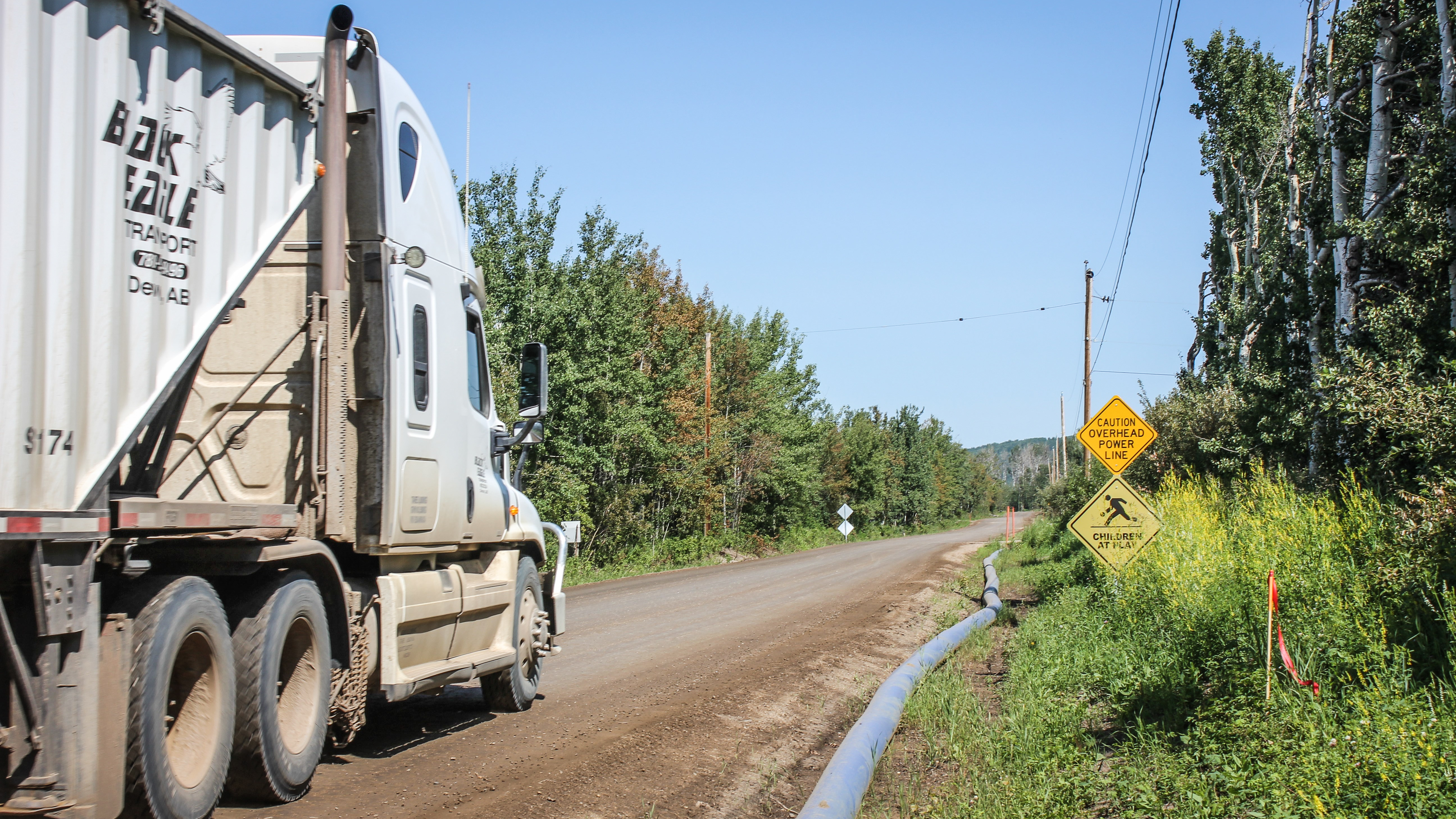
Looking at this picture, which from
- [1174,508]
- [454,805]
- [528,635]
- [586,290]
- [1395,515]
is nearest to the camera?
[454,805]

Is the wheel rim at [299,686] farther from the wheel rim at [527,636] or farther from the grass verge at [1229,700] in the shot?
the grass verge at [1229,700]

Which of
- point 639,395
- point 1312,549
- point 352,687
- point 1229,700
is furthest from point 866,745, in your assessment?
point 639,395

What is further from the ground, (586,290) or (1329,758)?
(586,290)

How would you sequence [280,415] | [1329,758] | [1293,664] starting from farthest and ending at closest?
[1293,664], [280,415], [1329,758]

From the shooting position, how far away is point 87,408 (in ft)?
13.0

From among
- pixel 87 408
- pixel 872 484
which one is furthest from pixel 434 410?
pixel 872 484

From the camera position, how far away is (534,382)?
8164 millimetres

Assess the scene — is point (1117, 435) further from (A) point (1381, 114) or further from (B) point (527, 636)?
(B) point (527, 636)

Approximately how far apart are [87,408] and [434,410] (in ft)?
9.42

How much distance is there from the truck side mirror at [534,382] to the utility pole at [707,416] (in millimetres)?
28338

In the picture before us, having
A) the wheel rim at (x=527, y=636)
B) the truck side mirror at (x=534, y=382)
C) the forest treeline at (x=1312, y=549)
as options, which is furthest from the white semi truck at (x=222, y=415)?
the forest treeline at (x=1312, y=549)

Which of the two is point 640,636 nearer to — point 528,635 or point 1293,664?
point 528,635

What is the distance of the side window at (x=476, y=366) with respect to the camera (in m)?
7.65

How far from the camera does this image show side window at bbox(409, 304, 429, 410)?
6551 millimetres
